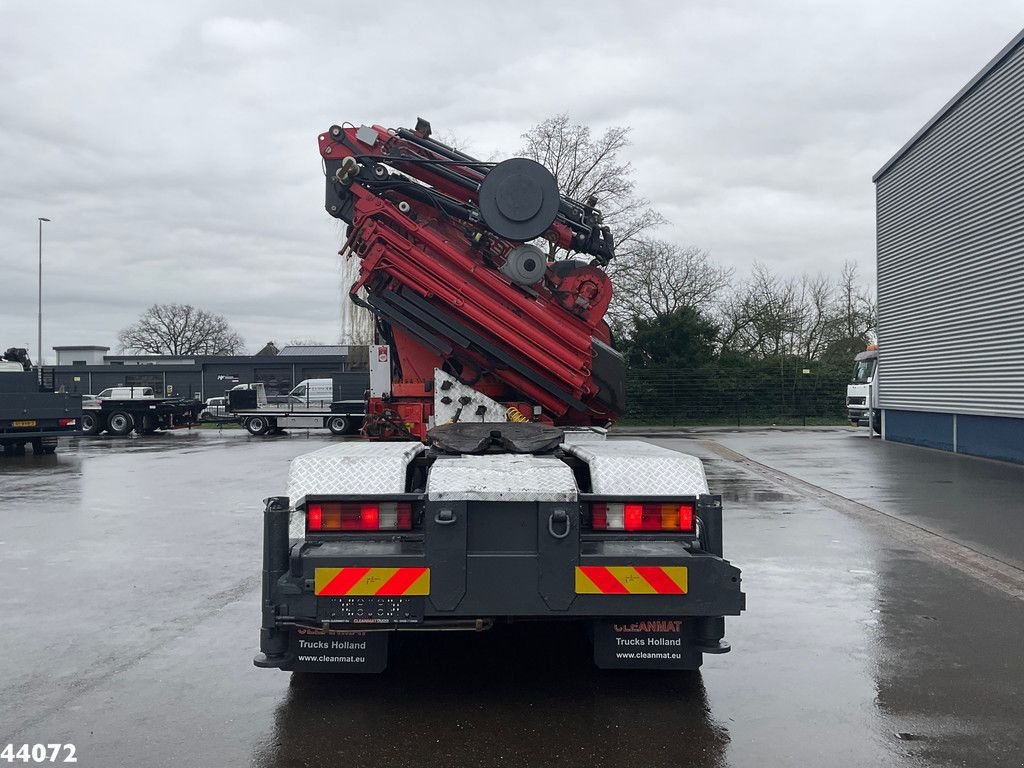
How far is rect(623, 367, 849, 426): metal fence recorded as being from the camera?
125 ft

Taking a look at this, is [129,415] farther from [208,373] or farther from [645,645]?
[645,645]

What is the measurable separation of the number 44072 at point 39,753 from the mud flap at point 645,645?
94.7 inches

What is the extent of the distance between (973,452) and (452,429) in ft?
52.0

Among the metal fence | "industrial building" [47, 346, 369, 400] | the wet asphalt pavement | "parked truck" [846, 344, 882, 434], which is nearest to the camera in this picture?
the wet asphalt pavement

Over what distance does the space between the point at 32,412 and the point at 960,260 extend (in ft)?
67.8

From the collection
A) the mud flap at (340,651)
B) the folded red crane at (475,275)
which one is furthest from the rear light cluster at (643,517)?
the folded red crane at (475,275)

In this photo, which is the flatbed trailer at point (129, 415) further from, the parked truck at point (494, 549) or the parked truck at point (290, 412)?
the parked truck at point (494, 549)

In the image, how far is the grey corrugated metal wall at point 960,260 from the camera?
54.6 ft

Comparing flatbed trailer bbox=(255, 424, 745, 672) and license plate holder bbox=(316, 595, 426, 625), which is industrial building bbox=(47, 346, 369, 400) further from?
license plate holder bbox=(316, 595, 426, 625)

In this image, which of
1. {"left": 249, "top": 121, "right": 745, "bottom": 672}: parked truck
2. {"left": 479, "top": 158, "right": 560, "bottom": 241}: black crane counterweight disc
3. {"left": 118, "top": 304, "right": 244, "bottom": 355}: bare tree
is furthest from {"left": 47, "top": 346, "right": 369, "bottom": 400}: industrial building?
{"left": 249, "top": 121, "right": 745, "bottom": 672}: parked truck

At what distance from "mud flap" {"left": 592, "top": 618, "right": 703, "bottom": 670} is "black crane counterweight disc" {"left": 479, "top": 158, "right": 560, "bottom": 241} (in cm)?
431

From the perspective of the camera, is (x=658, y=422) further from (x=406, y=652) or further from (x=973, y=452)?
(x=406, y=652)

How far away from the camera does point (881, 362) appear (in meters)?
24.8

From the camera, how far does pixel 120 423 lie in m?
30.5
